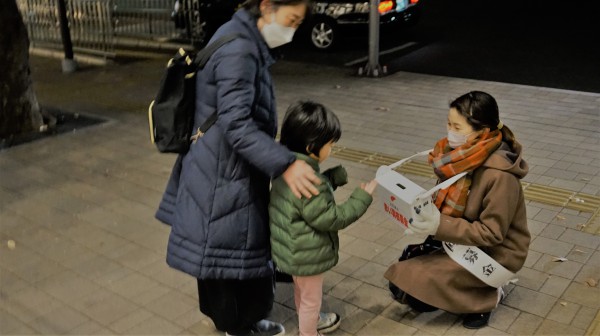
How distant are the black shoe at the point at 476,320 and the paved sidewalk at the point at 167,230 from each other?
0.04m

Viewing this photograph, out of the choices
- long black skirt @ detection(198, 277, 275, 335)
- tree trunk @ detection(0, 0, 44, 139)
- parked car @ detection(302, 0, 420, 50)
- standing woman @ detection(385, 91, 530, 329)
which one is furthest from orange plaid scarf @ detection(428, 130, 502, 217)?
parked car @ detection(302, 0, 420, 50)

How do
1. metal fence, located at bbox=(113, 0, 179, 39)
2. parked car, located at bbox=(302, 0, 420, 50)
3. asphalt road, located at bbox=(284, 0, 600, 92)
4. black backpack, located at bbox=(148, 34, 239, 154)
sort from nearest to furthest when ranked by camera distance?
black backpack, located at bbox=(148, 34, 239, 154)
asphalt road, located at bbox=(284, 0, 600, 92)
parked car, located at bbox=(302, 0, 420, 50)
metal fence, located at bbox=(113, 0, 179, 39)

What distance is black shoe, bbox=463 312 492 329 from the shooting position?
3.52 m

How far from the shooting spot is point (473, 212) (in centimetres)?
323

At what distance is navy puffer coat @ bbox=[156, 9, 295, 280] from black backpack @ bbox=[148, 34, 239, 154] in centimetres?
3

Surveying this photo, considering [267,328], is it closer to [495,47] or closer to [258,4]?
[258,4]

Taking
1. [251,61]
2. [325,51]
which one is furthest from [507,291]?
[325,51]

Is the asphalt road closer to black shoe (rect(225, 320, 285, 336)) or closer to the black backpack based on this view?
black shoe (rect(225, 320, 285, 336))

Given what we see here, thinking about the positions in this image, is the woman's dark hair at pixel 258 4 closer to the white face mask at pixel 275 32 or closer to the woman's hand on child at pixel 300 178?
the white face mask at pixel 275 32

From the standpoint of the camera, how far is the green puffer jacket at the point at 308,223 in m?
2.88

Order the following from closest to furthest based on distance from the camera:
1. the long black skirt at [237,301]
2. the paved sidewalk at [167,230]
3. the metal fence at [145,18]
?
the long black skirt at [237,301] < the paved sidewalk at [167,230] < the metal fence at [145,18]

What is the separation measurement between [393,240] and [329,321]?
123 centimetres

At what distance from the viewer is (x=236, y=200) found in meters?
2.95

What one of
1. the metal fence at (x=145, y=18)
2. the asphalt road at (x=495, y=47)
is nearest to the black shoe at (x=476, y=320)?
the asphalt road at (x=495, y=47)
